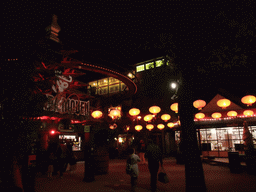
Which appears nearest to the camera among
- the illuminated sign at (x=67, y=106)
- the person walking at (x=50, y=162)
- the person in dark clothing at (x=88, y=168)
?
the person in dark clothing at (x=88, y=168)

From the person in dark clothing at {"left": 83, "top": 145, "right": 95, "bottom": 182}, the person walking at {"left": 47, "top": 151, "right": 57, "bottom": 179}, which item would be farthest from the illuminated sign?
the person in dark clothing at {"left": 83, "top": 145, "right": 95, "bottom": 182}

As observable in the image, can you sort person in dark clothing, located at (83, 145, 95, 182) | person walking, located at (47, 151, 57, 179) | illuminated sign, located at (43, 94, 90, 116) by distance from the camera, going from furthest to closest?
illuminated sign, located at (43, 94, 90, 116) < person walking, located at (47, 151, 57, 179) < person in dark clothing, located at (83, 145, 95, 182)

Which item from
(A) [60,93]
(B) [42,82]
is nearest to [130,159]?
(B) [42,82]

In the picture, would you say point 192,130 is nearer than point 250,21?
Yes

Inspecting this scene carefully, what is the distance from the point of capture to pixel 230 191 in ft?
20.1

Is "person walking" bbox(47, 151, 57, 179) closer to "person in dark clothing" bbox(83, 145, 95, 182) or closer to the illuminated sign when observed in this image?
the illuminated sign

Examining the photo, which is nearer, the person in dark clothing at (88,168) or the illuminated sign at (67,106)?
the person in dark clothing at (88,168)

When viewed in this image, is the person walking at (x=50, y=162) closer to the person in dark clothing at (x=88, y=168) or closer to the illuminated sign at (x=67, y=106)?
the illuminated sign at (x=67, y=106)

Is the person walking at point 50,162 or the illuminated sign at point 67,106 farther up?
the illuminated sign at point 67,106

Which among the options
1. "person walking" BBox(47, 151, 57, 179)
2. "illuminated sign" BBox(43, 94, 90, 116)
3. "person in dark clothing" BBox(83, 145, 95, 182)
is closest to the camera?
"person in dark clothing" BBox(83, 145, 95, 182)

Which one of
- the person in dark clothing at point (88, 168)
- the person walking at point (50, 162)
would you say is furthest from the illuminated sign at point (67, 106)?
the person in dark clothing at point (88, 168)

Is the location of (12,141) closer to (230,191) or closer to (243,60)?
(230,191)

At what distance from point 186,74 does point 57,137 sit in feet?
47.5

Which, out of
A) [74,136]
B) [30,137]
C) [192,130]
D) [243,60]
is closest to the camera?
[30,137]
